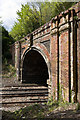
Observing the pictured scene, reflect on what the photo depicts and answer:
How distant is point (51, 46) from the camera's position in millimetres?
6785

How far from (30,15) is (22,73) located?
501 inches

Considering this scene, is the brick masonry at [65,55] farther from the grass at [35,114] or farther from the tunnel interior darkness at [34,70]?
the tunnel interior darkness at [34,70]

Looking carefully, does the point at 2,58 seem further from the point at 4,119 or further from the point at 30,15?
the point at 4,119

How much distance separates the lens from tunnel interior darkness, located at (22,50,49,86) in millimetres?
12984

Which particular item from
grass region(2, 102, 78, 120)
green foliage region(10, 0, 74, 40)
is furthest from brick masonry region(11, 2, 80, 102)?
green foliage region(10, 0, 74, 40)

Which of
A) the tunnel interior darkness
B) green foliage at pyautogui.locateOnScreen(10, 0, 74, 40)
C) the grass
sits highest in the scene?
green foliage at pyautogui.locateOnScreen(10, 0, 74, 40)

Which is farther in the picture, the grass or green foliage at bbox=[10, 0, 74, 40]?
green foliage at bbox=[10, 0, 74, 40]

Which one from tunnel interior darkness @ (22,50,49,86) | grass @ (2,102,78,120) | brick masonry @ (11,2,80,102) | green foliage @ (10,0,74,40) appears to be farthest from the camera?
green foliage @ (10,0,74,40)

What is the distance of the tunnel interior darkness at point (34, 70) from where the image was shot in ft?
42.6

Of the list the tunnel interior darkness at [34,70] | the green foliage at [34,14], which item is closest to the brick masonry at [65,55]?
the tunnel interior darkness at [34,70]

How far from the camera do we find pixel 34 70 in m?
13.5

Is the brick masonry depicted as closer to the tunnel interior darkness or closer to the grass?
the grass

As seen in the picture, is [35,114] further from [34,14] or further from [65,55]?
[34,14]

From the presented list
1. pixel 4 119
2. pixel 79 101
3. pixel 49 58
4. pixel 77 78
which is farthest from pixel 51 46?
pixel 4 119
